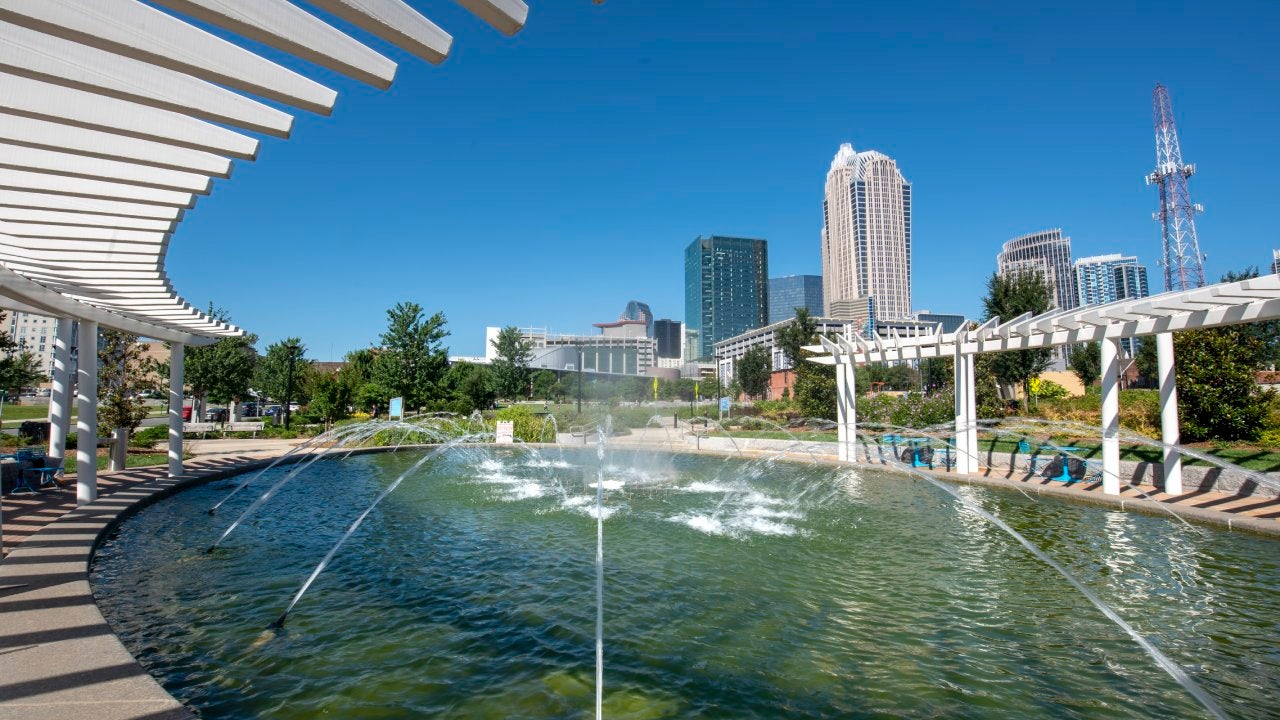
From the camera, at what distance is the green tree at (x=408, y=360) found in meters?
30.7

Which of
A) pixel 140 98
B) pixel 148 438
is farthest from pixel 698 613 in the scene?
pixel 148 438

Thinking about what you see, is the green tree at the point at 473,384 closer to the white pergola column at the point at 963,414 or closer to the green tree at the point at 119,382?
the green tree at the point at 119,382

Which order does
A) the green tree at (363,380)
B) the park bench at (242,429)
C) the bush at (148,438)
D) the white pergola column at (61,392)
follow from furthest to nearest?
the green tree at (363,380)
the park bench at (242,429)
the bush at (148,438)
the white pergola column at (61,392)

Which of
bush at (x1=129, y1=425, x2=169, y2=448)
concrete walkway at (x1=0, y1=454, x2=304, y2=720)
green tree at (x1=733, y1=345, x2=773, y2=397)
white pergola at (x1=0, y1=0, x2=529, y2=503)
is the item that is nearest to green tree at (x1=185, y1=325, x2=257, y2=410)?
bush at (x1=129, y1=425, x2=169, y2=448)

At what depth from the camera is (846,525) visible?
9.68 meters

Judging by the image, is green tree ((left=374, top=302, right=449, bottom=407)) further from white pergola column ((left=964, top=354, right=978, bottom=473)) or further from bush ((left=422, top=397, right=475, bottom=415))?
white pergola column ((left=964, top=354, right=978, bottom=473))

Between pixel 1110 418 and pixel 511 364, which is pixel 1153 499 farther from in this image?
pixel 511 364

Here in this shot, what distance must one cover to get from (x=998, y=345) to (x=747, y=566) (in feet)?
35.4

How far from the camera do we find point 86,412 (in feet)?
32.1

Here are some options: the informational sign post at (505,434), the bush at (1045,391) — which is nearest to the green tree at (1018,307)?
the bush at (1045,391)

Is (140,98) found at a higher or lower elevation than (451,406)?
higher

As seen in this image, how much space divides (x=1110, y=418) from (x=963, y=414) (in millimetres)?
3712

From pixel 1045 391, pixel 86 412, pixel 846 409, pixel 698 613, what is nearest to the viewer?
pixel 698 613

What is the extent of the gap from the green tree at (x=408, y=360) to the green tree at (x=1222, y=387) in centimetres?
3014
